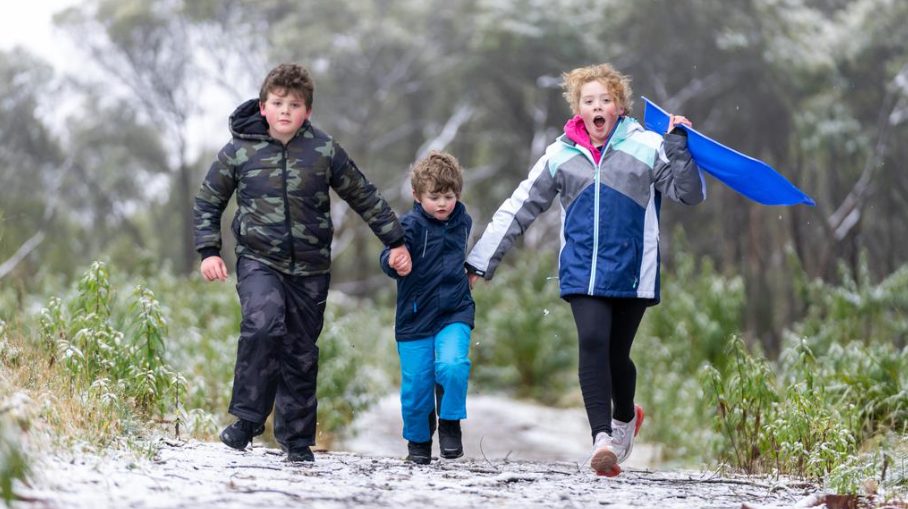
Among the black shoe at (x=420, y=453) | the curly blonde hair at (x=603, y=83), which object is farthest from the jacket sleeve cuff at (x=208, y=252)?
the curly blonde hair at (x=603, y=83)

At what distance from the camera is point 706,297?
1144cm

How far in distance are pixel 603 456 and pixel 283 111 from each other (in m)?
2.03

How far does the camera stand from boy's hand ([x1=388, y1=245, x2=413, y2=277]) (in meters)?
5.11

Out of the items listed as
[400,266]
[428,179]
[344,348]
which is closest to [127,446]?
[400,266]

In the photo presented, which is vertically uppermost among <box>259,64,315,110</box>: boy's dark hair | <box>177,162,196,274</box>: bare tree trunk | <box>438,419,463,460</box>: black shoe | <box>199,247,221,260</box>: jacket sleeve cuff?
<box>177,162,196,274</box>: bare tree trunk

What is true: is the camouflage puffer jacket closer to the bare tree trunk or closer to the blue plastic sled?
the blue plastic sled

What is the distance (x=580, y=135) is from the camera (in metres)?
5.25

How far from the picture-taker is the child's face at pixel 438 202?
523 cm

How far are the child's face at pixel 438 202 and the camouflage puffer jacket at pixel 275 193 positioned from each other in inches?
8.6

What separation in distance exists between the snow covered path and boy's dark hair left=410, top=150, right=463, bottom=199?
4.16ft

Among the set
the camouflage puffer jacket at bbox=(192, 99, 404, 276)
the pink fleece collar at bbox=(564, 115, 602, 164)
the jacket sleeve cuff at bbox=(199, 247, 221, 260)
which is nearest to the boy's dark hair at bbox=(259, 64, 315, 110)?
the camouflage puffer jacket at bbox=(192, 99, 404, 276)

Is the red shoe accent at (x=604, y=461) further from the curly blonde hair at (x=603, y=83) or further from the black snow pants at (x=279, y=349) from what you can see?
the curly blonde hair at (x=603, y=83)

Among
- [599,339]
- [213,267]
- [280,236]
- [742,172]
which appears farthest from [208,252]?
[742,172]

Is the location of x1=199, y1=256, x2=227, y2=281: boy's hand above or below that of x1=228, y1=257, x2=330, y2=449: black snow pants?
above
